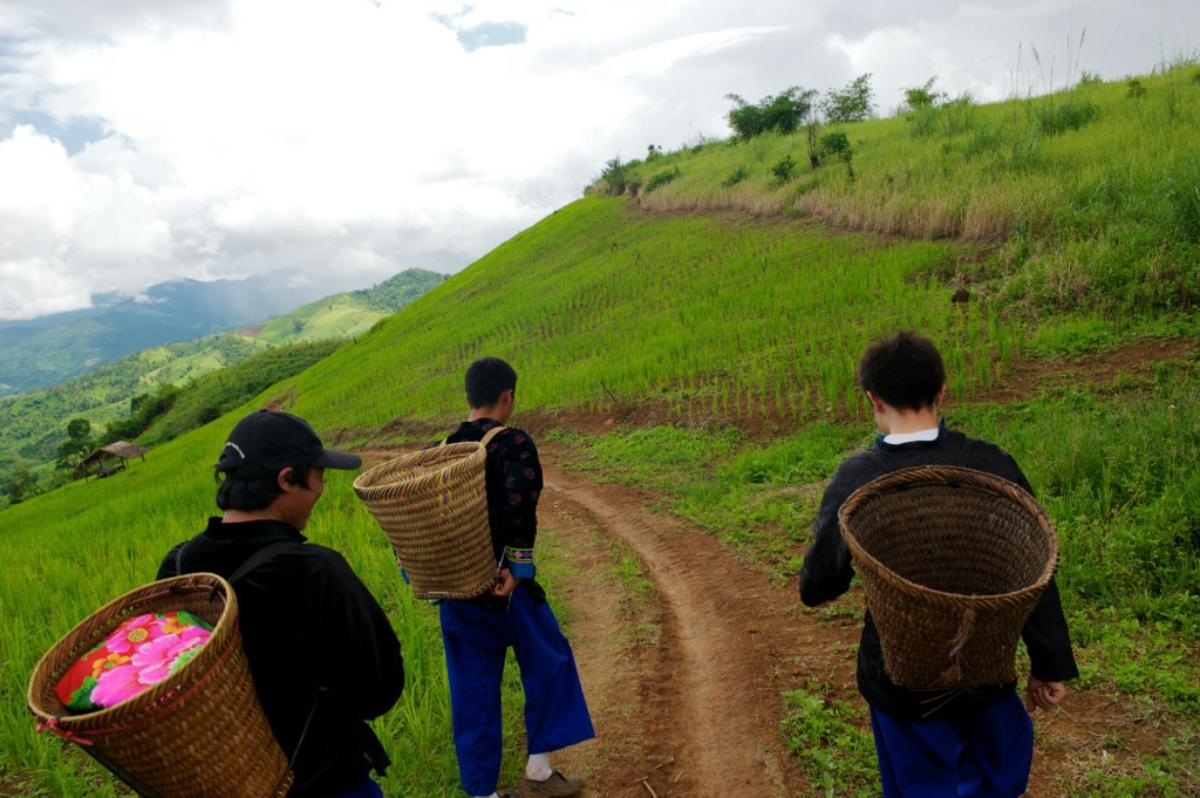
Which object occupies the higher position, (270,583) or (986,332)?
(270,583)

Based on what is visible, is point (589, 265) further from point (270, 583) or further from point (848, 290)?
point (270, 583)

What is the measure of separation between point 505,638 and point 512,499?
0.69m

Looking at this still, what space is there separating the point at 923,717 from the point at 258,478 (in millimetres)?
2024

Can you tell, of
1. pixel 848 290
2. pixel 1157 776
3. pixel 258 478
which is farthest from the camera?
pixel 848 290

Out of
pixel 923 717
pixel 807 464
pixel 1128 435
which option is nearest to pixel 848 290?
pixel 807 464

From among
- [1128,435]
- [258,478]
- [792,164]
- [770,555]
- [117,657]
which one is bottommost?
[770,555]

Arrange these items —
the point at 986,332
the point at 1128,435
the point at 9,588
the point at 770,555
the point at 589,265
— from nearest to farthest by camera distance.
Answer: the point at 1128,435 → the point at 770,555 → the point at 9,588 → the point at 986,332 → the point at 589,265

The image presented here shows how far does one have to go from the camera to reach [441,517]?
2814 mm

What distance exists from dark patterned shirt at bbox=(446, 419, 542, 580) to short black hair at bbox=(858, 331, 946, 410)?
1.53 m

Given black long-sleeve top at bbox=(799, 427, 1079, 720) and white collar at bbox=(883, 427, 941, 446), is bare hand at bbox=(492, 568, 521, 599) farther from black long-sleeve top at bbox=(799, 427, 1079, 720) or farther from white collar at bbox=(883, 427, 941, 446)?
white collar at bbox=(883, 427, 941, 446)

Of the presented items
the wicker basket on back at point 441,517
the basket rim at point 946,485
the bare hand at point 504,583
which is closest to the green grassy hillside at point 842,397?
the bare hand at point 504,583

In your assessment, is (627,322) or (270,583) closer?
(270,583)

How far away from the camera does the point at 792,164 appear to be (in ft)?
62.9

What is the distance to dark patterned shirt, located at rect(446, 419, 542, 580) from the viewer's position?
3109 mm
